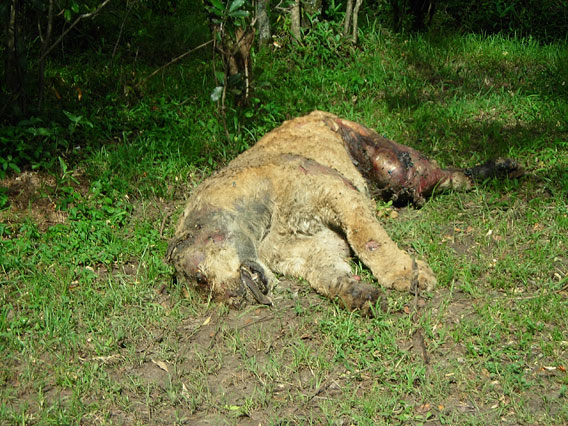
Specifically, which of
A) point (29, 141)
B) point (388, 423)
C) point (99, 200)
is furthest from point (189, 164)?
point (388, 423)

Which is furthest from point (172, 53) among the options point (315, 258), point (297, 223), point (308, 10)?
point (315, 258)

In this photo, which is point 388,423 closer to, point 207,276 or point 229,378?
point 229,378

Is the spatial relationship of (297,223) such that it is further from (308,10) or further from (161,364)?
(308,10)

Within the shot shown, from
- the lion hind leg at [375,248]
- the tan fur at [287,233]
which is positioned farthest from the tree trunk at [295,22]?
the lion hind leg at [375,248]

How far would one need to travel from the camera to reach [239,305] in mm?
4438

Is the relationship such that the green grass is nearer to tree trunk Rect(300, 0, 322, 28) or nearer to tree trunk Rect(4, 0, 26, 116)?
tree trunk Rect(4, 0, 26, 116)

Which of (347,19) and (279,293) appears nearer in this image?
(279,293)

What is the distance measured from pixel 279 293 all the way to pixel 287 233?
0.49m

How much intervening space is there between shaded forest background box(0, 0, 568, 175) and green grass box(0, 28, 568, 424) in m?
0.07

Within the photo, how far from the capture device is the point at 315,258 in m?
4.91

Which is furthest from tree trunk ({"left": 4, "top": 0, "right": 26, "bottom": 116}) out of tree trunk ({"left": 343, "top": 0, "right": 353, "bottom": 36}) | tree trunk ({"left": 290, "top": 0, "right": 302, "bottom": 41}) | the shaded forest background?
tree trunk ({"left": 343, "top": 0, "right": 353, "bottom": 36})

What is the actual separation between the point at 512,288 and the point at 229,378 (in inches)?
82.2

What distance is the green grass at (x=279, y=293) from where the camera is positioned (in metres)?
3.83

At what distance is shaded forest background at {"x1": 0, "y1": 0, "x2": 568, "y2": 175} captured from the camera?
253 inches
